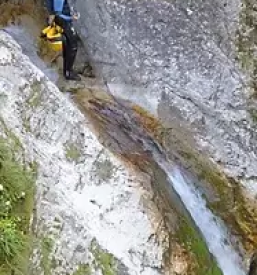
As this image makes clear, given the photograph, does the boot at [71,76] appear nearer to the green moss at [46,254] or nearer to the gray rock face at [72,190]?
the gray rock face at [72,190]

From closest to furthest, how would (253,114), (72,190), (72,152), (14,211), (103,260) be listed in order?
1. (14,211)
2. (103,260)
3. (72,190)
4. (72,152)
5. (253,114)

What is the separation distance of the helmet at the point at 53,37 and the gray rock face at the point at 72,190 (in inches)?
42.3

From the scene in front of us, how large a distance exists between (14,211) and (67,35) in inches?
82.0

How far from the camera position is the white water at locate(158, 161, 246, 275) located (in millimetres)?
4301

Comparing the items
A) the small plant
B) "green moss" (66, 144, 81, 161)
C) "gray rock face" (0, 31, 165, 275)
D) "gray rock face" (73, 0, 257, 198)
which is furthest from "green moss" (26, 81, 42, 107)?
"gray rock face" (73, 0, 257, 198)

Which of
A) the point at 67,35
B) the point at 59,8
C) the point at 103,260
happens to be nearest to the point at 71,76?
the point at 67,35

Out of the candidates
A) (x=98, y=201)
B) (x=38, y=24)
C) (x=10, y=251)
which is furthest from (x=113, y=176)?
(x=38, y=24)

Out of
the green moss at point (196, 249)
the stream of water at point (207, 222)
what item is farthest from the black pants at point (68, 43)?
the green moss at point (196, 249)

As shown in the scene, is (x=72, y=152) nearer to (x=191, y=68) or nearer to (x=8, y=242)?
(x=8, y=242)

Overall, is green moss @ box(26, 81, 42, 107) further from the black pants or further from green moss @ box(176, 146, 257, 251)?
green moss @ box(176, 146, 257, 251)

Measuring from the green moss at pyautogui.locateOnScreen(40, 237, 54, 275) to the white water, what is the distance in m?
1.24

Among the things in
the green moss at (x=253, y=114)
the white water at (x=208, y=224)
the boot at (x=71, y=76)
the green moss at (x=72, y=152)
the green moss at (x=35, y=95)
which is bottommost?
the white water at (x=208, y=224)

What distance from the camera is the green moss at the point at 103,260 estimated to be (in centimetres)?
346

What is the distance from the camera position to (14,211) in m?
3.38
